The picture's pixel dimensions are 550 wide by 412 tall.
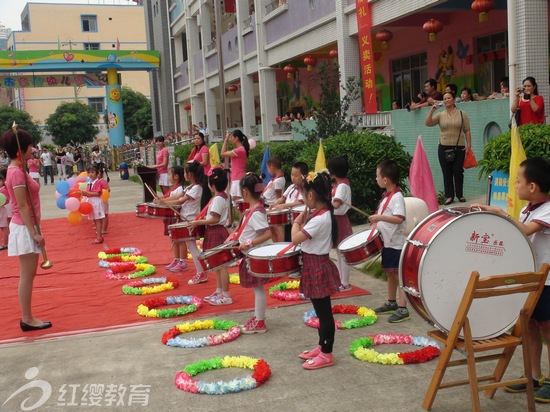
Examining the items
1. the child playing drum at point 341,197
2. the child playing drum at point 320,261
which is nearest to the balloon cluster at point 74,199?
the child playing drum at point 341,197

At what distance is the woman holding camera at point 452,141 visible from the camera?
388 inches

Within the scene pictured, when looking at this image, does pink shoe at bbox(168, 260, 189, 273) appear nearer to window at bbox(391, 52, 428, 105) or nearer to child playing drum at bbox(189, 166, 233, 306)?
child playing drum at bbox(189, 166, 233, 306)

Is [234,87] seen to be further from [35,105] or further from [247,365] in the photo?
[35,105]

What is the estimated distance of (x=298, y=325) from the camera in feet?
19.3

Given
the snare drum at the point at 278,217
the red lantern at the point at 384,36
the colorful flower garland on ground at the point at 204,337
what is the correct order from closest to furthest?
the colorful flower garland on ground at the point at 204,337
the snare drum at the point at 278,217
the red lantern at the point at 384,36

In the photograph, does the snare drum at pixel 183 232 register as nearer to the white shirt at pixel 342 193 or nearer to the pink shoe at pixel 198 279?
the pink shoe at pixel 198 279

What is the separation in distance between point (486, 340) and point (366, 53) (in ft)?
37.5

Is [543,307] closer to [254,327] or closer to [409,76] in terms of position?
[254,327]

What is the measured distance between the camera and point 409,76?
17859mm

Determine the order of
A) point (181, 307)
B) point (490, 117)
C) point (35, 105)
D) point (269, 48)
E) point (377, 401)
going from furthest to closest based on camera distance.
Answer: point (35, 105) < point (269, 48) < point (490, 117) < point (181, 307) < point (377, 401)

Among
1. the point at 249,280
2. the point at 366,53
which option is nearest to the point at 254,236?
the point at 249,280

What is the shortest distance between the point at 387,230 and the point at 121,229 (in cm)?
875

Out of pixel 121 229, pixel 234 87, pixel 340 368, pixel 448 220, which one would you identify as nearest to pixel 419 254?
pixel 448 220

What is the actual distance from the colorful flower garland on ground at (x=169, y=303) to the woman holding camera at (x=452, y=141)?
4.96 metres
